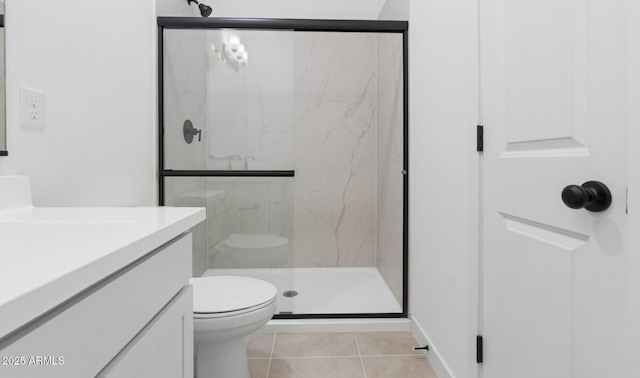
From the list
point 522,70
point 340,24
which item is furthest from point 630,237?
point 340,24

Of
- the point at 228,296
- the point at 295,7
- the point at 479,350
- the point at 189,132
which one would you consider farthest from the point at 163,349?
the point at 295,7

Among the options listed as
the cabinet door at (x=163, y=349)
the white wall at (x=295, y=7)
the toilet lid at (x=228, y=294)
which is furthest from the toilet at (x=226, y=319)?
the white wall at (x=295, y=7)

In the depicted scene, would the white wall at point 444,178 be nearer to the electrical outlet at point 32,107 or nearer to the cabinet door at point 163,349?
the cabinet door at point 163,349

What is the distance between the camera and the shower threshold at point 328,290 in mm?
1998

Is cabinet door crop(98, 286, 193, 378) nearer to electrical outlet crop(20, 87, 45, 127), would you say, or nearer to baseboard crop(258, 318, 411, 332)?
electrical outlet crop(20, 87, 45, 127)

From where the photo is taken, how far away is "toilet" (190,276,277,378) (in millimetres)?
1219

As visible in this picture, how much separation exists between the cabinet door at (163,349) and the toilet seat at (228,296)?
34 centimetres

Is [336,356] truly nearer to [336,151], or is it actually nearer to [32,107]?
[32,107]

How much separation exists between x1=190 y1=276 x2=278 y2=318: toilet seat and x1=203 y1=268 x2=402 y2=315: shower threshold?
50 centimetres

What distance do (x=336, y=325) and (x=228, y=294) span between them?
0.81 m

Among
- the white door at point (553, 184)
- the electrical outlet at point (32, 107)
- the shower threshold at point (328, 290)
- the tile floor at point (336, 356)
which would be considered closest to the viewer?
the white door at point (553, 184)

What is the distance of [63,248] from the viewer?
22.1 inches

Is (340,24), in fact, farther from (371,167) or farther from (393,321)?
(393,321)

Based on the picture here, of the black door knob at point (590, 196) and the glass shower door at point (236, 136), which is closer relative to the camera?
the black door knob at point (590, 196)
